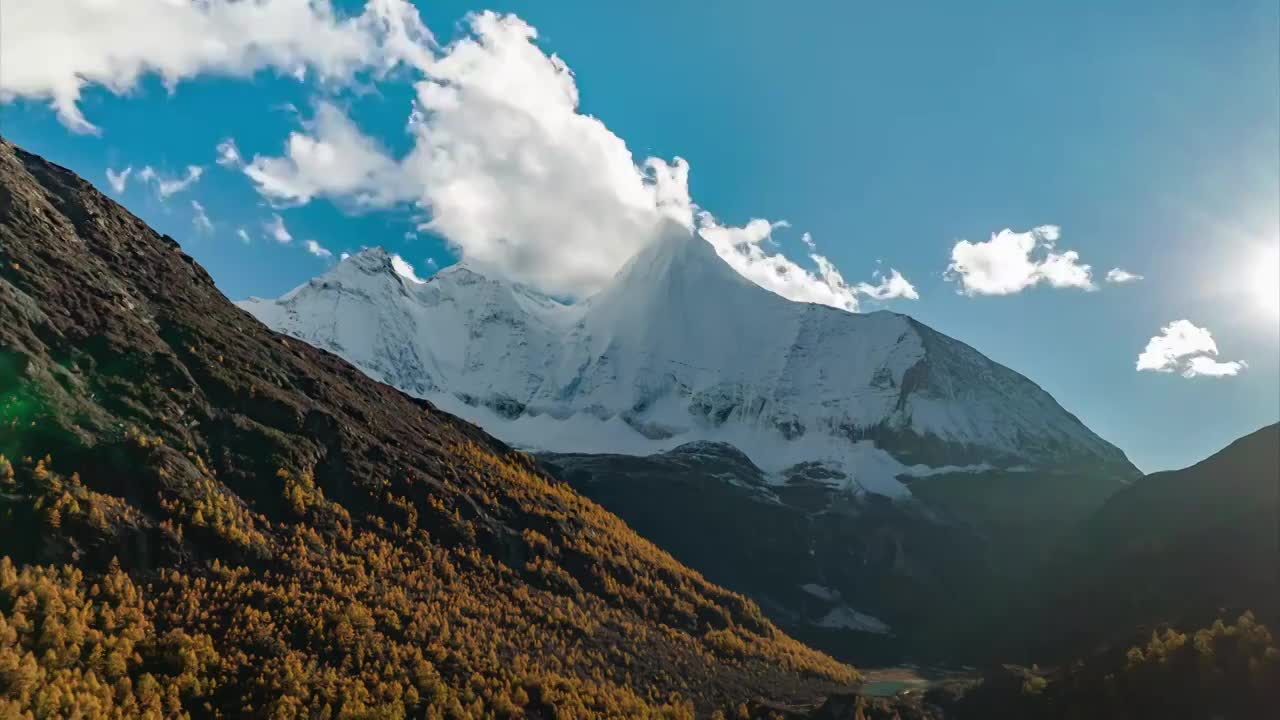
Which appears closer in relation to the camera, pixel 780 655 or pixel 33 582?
pixel 33 582

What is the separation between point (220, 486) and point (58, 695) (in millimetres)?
35172

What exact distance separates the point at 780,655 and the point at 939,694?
28076 millimetres

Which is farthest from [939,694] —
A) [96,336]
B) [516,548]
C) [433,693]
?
[96,336]

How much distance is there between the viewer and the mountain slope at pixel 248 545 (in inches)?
2822

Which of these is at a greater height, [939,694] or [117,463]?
[117,463]

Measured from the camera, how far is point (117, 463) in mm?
83812

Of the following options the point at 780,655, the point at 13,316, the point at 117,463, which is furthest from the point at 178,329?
the point at 780,655

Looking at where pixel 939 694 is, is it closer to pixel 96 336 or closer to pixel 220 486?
pixel 220 486

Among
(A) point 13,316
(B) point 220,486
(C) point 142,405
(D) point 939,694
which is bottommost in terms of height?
(D) point 939,694

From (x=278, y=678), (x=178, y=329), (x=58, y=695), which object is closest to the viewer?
(x=58, y=695)

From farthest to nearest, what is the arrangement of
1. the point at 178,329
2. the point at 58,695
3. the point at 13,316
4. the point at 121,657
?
the point at 178,329 → the point at 13,316 → the point at 121,657 → the point at 58,695

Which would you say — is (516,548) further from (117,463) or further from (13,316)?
(13,316)

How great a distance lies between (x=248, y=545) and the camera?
289 feet

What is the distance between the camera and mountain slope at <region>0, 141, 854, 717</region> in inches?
2822
